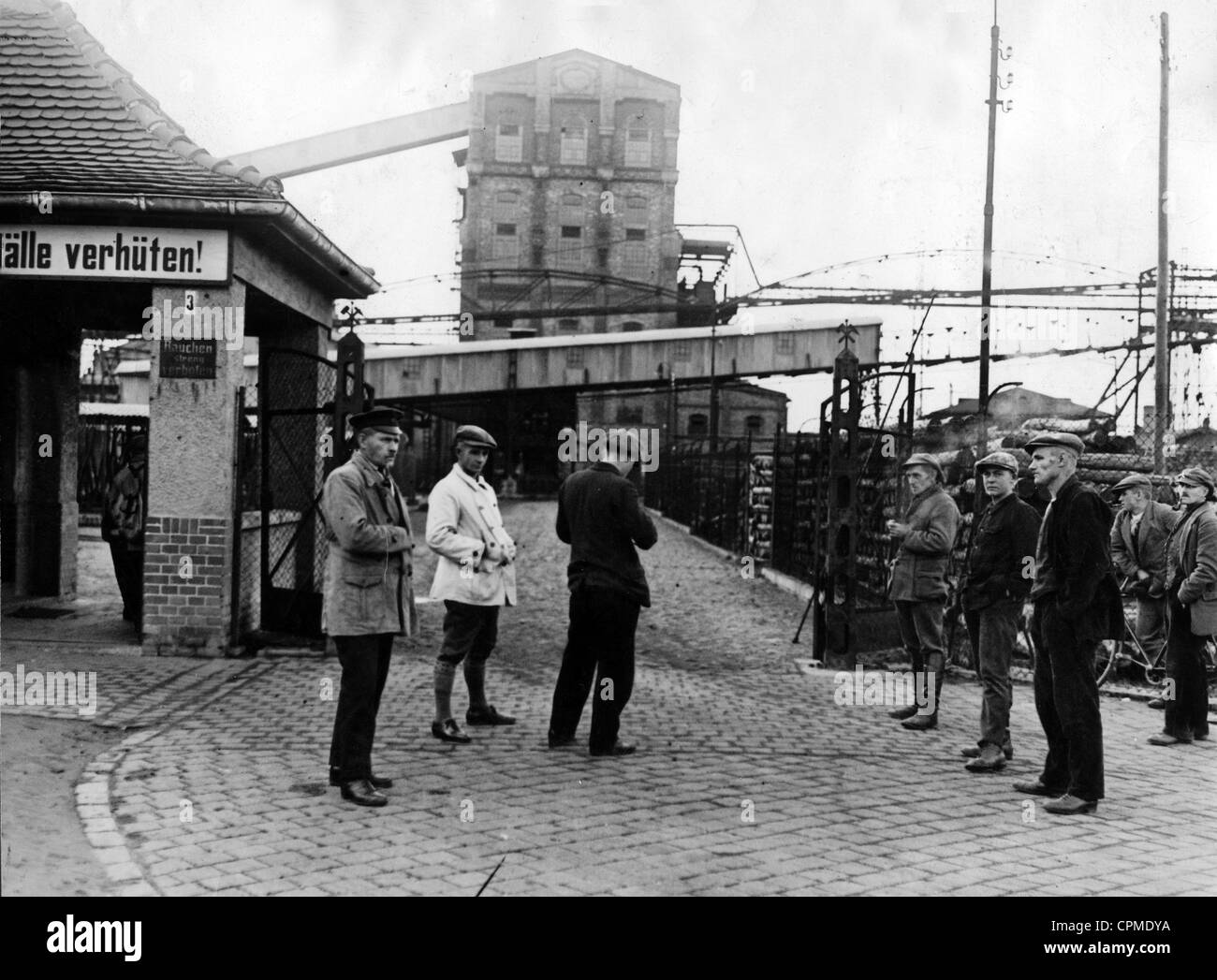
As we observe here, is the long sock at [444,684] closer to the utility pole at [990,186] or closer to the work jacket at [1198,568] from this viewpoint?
the work jacket at [1198,568]

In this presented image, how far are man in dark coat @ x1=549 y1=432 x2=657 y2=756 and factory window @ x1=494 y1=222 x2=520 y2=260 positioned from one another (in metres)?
45.7

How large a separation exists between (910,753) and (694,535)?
806 inches

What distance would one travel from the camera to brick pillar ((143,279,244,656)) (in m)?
10.4

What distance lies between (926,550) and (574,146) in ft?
126

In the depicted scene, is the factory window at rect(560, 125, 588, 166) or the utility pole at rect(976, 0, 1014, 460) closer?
the utility pole at rect(976, 0, 1014, 460)

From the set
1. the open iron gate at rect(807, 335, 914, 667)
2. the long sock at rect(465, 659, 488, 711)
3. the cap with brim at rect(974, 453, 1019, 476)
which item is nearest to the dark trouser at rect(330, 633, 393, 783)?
the long sock at rect(465, 659, 488, 711)

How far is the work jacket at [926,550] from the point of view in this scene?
8680mm

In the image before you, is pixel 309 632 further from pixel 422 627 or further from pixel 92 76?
pixel 92 76

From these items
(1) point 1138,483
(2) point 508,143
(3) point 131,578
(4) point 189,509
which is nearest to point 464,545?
(4) point 189,509

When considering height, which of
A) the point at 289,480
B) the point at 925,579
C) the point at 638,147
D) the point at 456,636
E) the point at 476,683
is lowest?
the point at 476,683

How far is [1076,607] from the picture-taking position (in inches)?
243

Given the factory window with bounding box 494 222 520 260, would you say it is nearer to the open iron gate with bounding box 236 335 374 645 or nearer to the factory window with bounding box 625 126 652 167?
the factory window with bounding box 625 126 652 167

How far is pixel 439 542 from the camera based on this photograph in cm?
744

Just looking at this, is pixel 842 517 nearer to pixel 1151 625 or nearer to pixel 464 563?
pixel 1151 625
